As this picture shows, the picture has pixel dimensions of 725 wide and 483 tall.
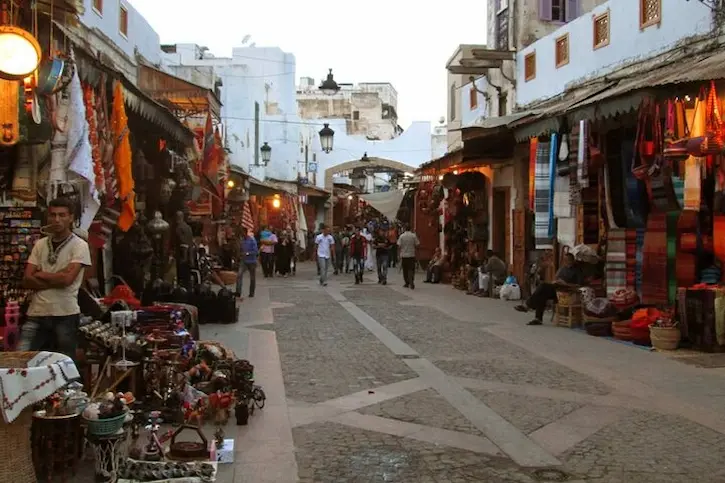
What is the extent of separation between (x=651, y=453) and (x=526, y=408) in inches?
59.6

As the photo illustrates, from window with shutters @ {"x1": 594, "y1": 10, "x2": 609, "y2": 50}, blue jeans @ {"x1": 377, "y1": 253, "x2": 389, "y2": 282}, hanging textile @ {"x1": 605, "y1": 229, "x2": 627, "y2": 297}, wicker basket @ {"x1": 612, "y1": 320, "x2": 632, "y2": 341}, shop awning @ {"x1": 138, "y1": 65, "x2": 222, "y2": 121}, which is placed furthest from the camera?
blue jeans @ {"x1": 377, "y1": 253, "x2": 389, "y2": 282}

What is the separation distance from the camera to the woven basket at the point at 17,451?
169 inches

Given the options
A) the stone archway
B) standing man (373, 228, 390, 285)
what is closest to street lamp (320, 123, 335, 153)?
standing man (373, 228, 390, 285)

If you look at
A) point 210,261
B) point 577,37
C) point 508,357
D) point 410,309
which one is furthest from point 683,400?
point 210,261

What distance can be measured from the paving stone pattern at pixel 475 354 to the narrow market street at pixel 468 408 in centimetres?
3

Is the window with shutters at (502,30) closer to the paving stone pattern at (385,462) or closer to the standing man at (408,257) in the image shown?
the standing man at (408,257)

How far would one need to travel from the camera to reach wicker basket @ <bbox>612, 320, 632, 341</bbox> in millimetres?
11033

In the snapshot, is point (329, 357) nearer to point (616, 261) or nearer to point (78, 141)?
point (78, 141)

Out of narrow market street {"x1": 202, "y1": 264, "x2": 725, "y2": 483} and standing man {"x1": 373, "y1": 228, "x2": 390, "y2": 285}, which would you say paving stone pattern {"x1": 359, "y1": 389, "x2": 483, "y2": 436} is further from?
standing man {"x1": 373, "y1": 228, "x2": 390, "y2": 285}

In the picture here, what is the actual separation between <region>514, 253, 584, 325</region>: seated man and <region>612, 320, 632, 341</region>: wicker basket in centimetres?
149

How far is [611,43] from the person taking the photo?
14367 millimetres

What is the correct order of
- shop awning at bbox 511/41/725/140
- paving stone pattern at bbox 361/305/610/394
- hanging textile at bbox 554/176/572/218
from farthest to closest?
hanging textile at bbox 554/176/572/218 < shop awning at bbox 511/41/725/140 < paving stone pattern at bbox 361/305/610/394

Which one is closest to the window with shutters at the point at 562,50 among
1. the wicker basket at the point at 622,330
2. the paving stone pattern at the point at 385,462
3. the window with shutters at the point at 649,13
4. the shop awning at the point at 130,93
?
the window with shutters at the point at 649,13

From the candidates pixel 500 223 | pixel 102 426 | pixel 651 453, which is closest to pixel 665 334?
pixel 651 453
